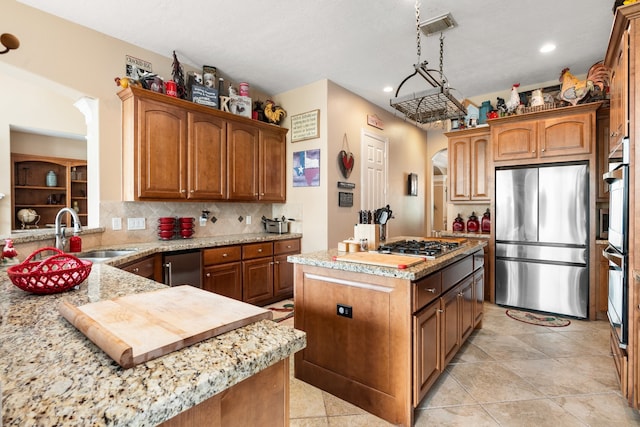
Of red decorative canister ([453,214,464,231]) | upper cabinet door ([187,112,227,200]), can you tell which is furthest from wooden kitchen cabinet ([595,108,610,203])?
upper cabinet door ([187,112,227,200])

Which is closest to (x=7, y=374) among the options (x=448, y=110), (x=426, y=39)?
(x=448, y=110)

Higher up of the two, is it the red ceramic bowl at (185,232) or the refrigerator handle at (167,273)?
the red ceramic bowl at (185,232)

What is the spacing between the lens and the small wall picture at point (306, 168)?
4117 mm

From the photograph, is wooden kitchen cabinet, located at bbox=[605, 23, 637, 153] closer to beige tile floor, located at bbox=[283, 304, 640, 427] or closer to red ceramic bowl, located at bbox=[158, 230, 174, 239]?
beige tile floor, located at bbox=[283, 304, 640, 427]

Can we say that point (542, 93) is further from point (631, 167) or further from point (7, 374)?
point (7, 374)

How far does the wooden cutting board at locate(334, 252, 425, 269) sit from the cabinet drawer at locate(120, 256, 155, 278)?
1662 mm

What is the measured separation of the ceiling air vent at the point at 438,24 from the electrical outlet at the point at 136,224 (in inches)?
132

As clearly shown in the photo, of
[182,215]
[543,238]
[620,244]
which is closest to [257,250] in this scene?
[182,215]

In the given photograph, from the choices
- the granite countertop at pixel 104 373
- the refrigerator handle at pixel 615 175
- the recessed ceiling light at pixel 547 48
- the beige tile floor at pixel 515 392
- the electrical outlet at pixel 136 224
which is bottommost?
the beige tile floor at pixel 515 392

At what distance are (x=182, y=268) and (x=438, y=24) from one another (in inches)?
129

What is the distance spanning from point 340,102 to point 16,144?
212 inches

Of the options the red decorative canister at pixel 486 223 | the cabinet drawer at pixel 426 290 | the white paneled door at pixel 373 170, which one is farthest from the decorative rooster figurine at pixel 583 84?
the cabinet drawer at pixel 426 290

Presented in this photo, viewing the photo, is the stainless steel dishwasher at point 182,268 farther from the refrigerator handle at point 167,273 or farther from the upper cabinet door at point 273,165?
the upper cabinet door at point 273,165

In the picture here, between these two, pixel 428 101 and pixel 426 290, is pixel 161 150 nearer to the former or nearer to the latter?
pixel 428 101
